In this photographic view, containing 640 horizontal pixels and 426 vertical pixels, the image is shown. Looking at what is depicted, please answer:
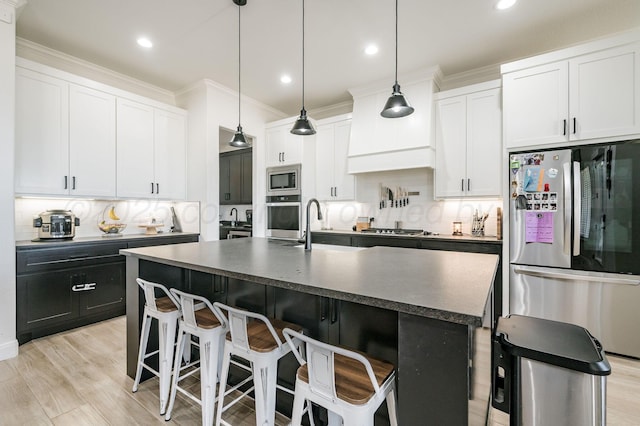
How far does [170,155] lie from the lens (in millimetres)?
4121

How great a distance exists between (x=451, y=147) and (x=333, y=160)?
1.66 meters

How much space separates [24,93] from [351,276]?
367 centimetres

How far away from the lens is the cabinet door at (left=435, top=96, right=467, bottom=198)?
3410 mm

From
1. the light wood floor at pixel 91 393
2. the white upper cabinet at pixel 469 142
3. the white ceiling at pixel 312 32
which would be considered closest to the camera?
the light wood floor at pixel 91 393

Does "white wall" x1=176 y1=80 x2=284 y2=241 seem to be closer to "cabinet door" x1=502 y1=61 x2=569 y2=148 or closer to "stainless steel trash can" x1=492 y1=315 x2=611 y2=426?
"cabinet door" x1=502 y1=61 x2=569 y2=148

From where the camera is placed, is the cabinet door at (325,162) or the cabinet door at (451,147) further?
the cabinet door at (325,162)

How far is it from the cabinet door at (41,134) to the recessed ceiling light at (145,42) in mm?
925

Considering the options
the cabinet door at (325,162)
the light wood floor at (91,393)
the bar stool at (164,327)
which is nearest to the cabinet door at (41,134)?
the light wood floor at (91,393)

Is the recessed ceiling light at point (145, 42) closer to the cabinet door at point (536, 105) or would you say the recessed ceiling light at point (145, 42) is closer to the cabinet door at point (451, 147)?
the cabinet door at point (451, 147)

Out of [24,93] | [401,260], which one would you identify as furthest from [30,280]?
[401,260]

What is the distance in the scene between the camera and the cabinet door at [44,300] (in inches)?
104

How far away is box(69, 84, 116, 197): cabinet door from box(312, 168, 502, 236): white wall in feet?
9.24

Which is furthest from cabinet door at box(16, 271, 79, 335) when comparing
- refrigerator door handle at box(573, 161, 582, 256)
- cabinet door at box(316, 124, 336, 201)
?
refrigerator door handle at box(573, 161, 582, 256)

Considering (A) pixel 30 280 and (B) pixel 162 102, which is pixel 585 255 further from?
(B) pixel 162 102
